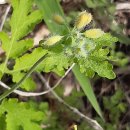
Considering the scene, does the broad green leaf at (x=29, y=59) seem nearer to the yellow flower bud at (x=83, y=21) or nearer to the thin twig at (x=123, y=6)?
the yellow flower bud at (x=83, y=21)

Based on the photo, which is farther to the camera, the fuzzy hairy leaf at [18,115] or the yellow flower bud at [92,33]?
the fuzzy hairy leaf at [18,115]

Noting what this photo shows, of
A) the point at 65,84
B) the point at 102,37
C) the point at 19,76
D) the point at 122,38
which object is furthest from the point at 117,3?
the point at 102,37

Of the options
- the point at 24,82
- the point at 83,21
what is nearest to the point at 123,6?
the point at 24,82

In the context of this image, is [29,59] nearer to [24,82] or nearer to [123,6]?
[24,82]

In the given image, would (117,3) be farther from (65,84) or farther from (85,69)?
(85,69)

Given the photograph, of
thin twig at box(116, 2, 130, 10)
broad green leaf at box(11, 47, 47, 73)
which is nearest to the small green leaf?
broad green leaf at box(11, 47, 47, 73)

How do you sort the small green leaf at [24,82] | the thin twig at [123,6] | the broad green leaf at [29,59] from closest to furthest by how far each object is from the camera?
the broad green leaf at [29,59] < the small green leaf at [24,82] < the thin twig at [123,6]

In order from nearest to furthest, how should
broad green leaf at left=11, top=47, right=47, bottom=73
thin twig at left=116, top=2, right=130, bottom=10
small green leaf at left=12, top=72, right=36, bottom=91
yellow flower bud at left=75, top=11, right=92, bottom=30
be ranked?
yellow flower bud at left=75, top=11, right=92, bottom=30 → broad green leaf at left=11, top=47, right=47, bottom=73 → small green leaf at left=12, top=72, right=36, bottom=91 → thin twig at left=116, top=2, right=130, bottom=10

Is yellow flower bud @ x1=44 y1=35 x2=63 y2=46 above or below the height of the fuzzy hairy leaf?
Answer: above

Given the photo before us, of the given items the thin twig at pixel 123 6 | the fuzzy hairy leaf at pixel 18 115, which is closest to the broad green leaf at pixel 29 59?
the fuzzy hairy leaf at pixel 18 115

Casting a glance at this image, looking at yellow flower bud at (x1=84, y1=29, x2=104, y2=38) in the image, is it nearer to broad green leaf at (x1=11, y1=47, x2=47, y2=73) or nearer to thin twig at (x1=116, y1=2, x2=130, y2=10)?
broad green leaf at (x1=11, y1=47, x2=47, y2=73)
